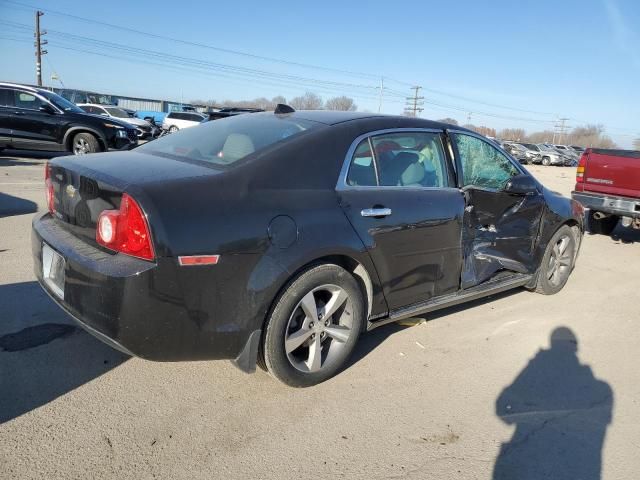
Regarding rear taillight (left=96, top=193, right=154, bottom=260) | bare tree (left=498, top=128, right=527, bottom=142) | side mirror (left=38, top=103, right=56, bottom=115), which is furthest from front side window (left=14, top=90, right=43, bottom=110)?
bare tree (left=498, top=128, right=527, bottom=142)

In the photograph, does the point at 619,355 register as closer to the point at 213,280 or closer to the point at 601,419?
the point at 601,419

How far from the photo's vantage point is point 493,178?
14.6ft

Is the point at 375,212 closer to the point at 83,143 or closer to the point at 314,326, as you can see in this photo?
the point at 314,326

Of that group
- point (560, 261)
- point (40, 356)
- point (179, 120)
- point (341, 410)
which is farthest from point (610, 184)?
point (179, 120)

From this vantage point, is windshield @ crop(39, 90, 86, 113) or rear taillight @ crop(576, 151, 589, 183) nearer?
rear taillight @ crop(576, 151, 589, 183)

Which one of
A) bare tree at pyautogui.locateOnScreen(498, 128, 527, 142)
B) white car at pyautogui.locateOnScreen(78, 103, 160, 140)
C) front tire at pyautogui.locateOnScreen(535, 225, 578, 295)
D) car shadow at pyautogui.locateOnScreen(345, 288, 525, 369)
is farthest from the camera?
bare tree at pyautogui.locateOnScreen(498, 128, 527, 142)

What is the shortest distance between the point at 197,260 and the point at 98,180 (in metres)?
0.73

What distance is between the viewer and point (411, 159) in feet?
12.1

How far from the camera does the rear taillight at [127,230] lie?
7.78 feet

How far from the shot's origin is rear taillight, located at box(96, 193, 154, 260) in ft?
7.78

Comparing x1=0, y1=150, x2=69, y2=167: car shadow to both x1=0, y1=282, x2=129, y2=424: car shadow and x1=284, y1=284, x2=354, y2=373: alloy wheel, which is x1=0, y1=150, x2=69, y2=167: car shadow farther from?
x1=284, y1=284, x2=354, y2=373: alloy wheel

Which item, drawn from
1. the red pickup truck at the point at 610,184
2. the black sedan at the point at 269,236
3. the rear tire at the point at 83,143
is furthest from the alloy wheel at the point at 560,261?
the rear tire at the point at 83,143

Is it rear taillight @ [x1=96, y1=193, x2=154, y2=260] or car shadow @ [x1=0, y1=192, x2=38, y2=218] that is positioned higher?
rear taillight @ [x1=96, y1=193, x2=154, y2=260]

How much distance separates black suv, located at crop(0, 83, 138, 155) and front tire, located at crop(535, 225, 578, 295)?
A: 1105cm
